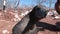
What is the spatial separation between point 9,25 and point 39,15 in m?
3.78

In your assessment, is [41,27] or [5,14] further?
[5,14]

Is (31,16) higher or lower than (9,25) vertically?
higher

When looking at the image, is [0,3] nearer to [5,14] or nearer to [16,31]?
[5,14]

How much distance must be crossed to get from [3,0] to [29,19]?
294 inches

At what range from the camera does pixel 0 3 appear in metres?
8.45

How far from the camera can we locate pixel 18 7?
269 inches

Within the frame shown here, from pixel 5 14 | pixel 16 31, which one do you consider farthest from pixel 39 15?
pixel 5 14

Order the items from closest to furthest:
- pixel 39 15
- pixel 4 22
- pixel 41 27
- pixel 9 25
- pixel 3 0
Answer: pixel 39 15
pixel 41 27
pixel 9 25
pixel 4 22
pixel 3 0

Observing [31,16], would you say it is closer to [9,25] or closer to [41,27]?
[41,27]

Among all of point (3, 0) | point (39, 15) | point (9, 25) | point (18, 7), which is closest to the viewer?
point (39, 15)

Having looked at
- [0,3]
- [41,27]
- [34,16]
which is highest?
[34,16]

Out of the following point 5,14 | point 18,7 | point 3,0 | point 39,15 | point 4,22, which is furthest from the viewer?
point 3,0

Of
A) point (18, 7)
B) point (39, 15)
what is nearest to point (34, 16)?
point (39, 15)

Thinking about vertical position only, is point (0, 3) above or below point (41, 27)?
below
